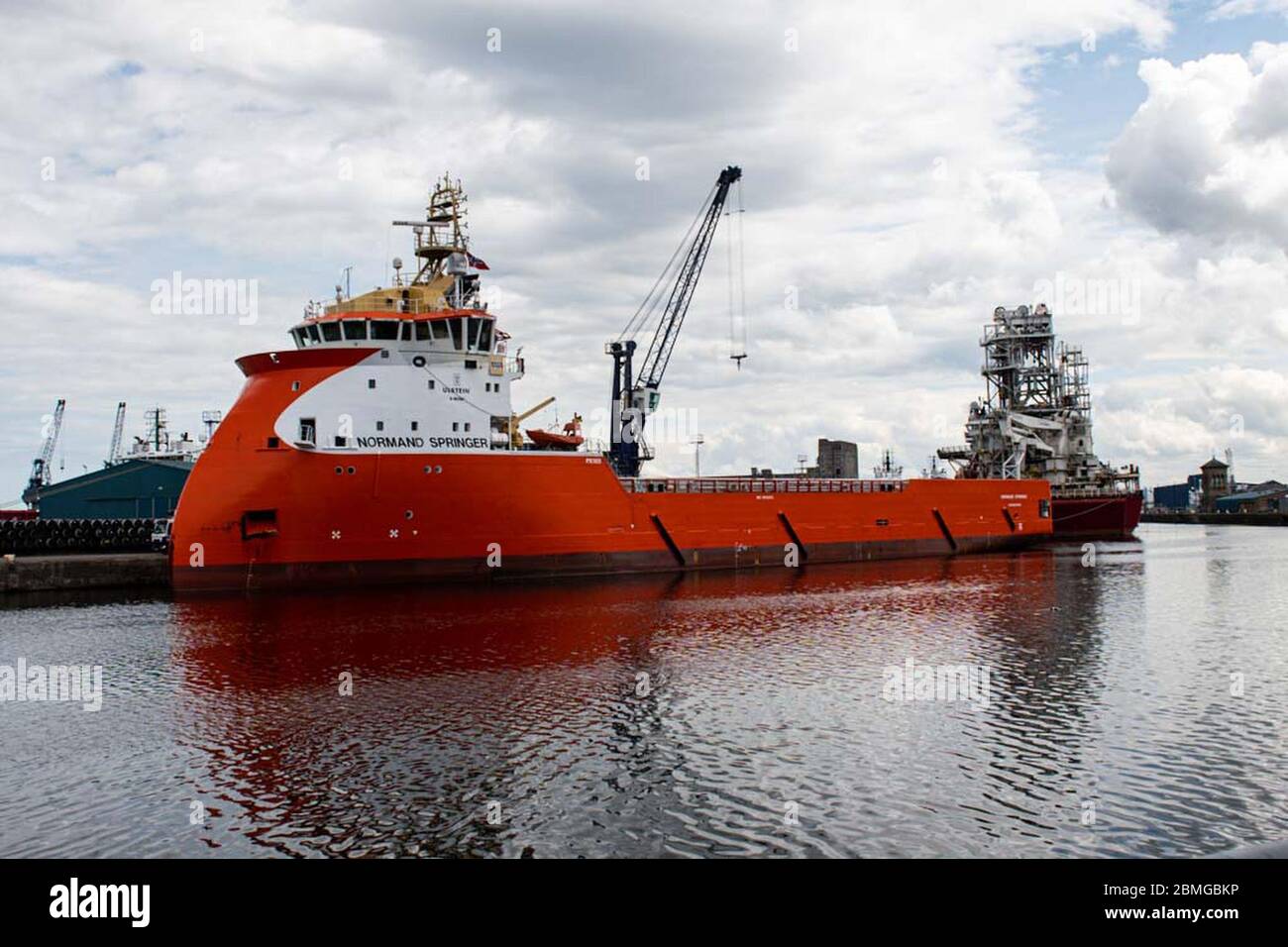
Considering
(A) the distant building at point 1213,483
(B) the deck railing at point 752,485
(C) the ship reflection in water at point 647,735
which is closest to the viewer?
(C) the ship reflection in water at point 647,735

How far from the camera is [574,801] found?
41.9ft

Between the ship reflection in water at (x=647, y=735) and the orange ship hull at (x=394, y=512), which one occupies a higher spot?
the orange ship hull at (x=394, y=512)

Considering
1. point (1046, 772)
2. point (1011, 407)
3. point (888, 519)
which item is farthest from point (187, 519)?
point (1011, 407)

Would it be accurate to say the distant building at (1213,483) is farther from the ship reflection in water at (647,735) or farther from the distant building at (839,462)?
the ship reflection in water at (647,735)

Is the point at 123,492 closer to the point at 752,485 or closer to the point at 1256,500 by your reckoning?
the point at 752,485

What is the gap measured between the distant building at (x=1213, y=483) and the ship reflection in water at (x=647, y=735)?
132 metres

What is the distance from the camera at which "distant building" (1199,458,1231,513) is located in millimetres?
142375

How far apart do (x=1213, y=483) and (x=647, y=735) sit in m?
158

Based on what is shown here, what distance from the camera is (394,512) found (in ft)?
116

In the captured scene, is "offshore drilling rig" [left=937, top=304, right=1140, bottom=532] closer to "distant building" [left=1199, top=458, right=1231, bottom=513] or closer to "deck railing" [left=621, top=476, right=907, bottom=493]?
"deck railing" [left=621, top=476, right=907, bottom=493]

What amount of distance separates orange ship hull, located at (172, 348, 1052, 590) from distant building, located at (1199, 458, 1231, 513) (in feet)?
428

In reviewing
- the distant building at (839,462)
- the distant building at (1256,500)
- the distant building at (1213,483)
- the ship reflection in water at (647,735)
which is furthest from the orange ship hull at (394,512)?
the distant building at (1213,483)

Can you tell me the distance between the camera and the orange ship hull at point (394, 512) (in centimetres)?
3444
